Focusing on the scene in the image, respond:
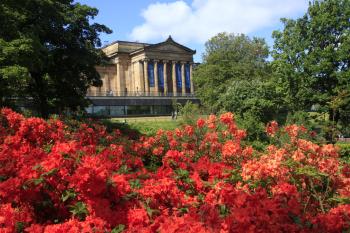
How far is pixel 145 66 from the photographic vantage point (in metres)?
77.1

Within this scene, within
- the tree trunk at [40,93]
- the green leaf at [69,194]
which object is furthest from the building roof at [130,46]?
the green leaf at [69,194]

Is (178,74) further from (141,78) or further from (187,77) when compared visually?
(141,78)

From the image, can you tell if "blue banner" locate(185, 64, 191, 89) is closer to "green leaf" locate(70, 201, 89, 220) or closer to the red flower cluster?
the red flower cluster

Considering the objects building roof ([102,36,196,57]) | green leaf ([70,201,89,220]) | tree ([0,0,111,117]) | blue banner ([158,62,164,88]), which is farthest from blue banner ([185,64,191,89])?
green leaf ([70,201,89,220])

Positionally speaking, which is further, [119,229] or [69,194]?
[69,194]

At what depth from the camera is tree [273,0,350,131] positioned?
3003cm

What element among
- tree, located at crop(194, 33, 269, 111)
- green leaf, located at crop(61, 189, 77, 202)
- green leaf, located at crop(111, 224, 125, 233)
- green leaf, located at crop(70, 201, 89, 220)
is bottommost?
green leaf, located at crop(111, 224, 125, 233)

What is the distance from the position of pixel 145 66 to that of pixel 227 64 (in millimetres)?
32165

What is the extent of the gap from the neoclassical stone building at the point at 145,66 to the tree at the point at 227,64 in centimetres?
2762

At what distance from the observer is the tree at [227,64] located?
4591cm

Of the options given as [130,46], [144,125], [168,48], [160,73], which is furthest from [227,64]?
[130,46]

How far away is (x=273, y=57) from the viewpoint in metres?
33.4

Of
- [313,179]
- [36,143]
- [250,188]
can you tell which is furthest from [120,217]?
[36,143]

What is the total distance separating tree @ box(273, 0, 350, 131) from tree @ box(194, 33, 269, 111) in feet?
38.2
